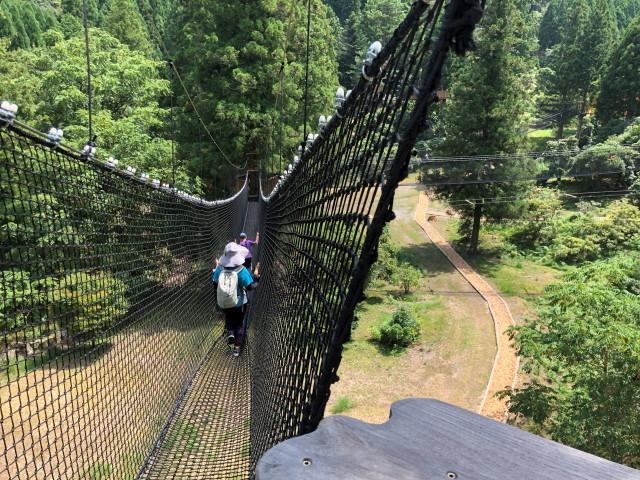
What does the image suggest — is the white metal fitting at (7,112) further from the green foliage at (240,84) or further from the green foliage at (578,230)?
the green foliage at (578,230)

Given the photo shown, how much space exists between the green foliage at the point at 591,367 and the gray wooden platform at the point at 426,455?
13.1 ft

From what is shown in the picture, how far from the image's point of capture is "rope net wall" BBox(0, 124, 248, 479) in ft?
8.27

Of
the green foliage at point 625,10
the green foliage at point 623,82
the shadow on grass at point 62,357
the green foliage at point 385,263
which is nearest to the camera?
the shadow on grass at point 62,357

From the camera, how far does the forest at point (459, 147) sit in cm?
439

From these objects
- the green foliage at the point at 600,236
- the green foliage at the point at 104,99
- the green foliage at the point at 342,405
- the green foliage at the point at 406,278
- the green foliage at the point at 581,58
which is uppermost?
the green foliage at the point at 581,58

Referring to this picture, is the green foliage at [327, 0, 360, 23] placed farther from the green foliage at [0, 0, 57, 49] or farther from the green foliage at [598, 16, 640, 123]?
the green foliage at [598, 16, 640, 123]

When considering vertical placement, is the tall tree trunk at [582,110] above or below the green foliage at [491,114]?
above

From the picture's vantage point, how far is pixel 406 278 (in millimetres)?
10430

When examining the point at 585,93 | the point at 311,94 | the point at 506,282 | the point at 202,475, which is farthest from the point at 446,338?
the point at 585,93

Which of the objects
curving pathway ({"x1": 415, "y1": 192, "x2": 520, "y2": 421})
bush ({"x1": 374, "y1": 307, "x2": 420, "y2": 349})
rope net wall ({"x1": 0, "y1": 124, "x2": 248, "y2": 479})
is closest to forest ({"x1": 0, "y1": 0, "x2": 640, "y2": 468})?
bush ({"x1": 374, "y1": 307, "x2": 420, "y2": 349})

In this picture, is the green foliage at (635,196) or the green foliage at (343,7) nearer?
the green foliage at (635,196)

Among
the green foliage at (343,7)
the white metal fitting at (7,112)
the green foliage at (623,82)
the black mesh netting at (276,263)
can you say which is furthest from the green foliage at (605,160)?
the green foliage at (343,7)

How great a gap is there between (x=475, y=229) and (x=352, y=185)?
1131 cm

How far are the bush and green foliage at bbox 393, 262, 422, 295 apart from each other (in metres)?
1.59
